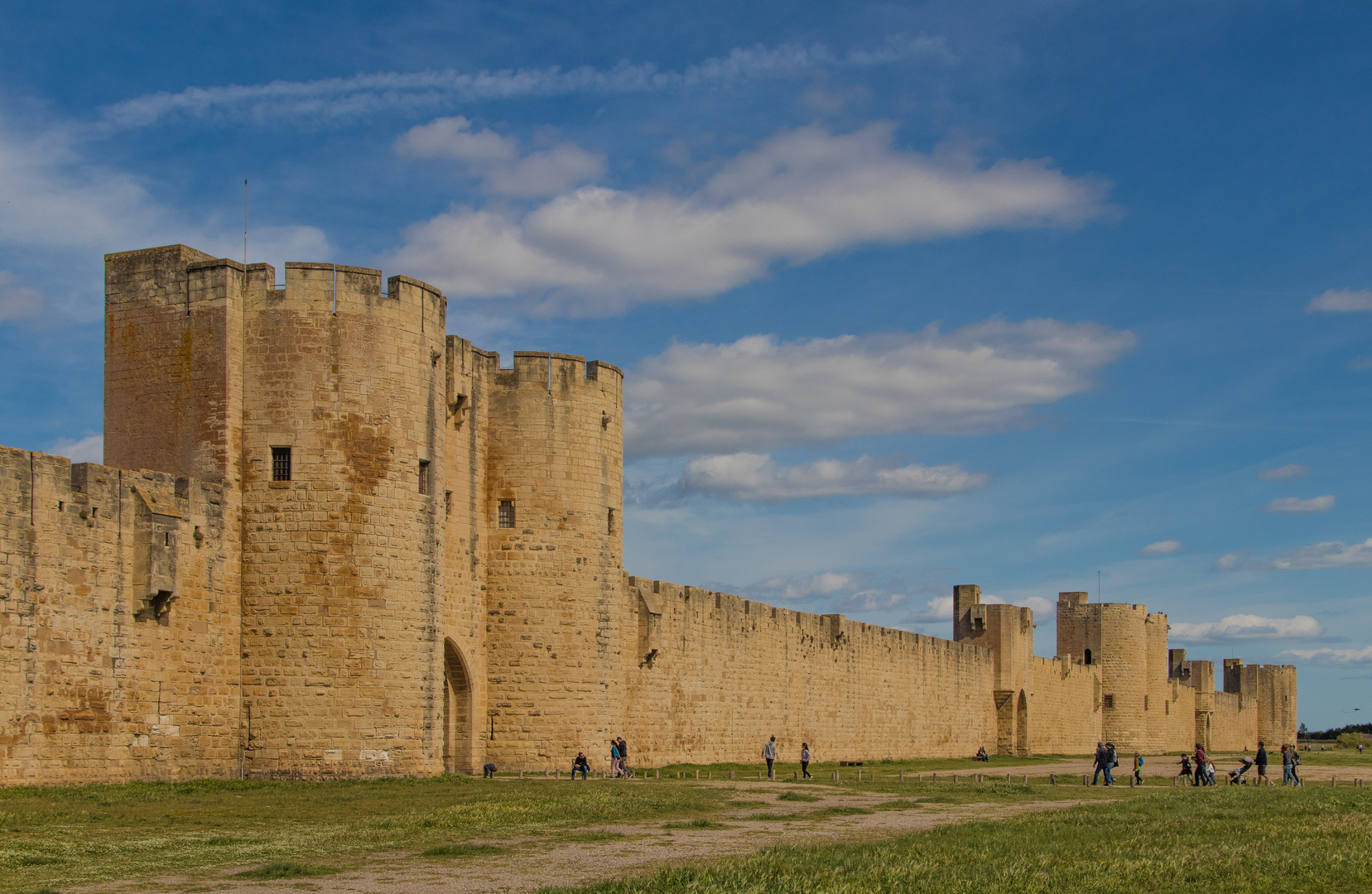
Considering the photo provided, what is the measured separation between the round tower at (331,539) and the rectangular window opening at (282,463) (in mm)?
20

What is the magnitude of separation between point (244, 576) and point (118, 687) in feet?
10.8

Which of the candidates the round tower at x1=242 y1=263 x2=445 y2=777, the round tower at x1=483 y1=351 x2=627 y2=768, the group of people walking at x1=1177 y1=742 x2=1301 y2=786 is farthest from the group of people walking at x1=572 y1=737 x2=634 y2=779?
the group of people walking at x1=1177 y1=742 x2=1301 y2=786

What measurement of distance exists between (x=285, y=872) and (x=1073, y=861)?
24.9 feet

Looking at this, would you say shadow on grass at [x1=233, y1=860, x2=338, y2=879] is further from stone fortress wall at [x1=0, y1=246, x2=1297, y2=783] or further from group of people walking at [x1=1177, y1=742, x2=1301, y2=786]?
group of people walking at [x1=1177, y1=742, x2=1301, y2=786]

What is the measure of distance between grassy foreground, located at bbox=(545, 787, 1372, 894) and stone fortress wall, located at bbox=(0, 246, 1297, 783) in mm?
11419

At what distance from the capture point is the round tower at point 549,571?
29188mm

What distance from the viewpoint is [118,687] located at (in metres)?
21.8

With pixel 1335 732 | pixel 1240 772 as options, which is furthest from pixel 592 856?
pixel 1335 732

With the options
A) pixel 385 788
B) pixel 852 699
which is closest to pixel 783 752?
pixel 852 699

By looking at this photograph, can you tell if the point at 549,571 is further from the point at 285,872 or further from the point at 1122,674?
the point at 1122,674

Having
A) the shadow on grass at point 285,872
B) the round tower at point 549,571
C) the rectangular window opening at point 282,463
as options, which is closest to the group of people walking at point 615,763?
the round tower at point 549,571

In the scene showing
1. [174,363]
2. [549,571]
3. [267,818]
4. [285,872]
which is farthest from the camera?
[549,571]

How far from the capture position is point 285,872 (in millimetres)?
12891

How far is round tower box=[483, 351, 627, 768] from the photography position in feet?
95.8
